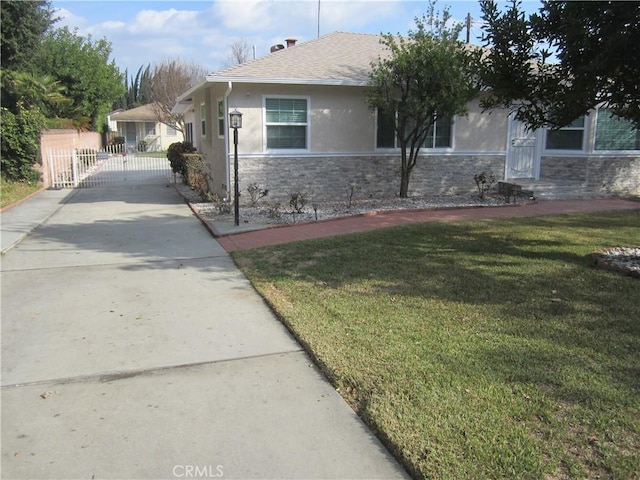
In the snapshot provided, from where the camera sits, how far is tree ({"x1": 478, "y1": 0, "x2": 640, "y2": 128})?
226 inches

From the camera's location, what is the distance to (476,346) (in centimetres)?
435

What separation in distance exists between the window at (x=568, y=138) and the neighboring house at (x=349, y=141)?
28mm

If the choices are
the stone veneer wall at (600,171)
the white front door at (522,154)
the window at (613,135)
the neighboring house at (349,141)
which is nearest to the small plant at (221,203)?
the neighboring house at (349,141)

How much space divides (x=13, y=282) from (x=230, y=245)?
3268mm

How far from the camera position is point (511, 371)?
388 centimetres

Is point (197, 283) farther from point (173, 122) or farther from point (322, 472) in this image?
point (173, 122)

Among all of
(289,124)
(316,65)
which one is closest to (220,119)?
(289,124)

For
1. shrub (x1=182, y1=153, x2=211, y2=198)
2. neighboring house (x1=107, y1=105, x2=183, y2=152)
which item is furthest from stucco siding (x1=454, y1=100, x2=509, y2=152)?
neighboring house (x1=107, y1=105, x2=183, y2=152)

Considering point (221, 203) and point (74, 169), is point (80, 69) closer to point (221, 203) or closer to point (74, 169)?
point (74, 169)

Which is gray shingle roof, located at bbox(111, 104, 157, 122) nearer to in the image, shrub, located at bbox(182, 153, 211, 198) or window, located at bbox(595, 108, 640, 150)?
shrub, located at bbox(182, 153, 211, 198)

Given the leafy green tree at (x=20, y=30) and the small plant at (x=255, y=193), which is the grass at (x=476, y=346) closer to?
the small plant at (x=255, y=193)

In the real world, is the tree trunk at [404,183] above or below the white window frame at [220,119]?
below

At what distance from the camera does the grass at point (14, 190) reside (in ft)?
45.1

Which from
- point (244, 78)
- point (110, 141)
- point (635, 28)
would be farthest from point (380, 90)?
point (110, 141)
